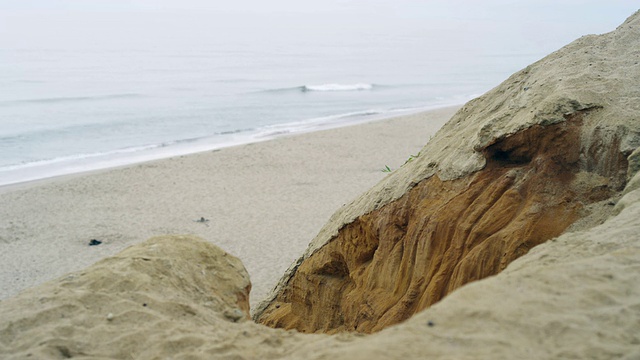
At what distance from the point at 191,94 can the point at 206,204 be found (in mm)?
26449

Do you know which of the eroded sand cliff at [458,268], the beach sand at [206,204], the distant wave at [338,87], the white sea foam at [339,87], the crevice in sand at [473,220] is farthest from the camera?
the white sea foam at [339,87]

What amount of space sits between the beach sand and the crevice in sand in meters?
5.58

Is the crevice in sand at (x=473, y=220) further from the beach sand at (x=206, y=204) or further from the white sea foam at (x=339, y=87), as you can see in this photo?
the white sea foam at (x=339, y=87)

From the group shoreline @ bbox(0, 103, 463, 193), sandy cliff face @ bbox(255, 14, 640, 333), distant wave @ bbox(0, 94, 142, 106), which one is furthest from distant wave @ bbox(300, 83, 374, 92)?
sandy cliff face @ bbox(255, 14, 640, 333)

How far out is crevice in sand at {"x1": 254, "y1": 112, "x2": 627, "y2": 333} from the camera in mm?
5152

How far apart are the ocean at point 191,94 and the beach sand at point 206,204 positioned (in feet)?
11.3

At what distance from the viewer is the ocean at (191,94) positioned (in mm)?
28000

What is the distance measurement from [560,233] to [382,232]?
1.75 metres

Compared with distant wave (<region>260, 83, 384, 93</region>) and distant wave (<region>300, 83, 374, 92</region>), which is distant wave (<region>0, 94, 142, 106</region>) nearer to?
distant wave (<region>260, 83, 384, 93</region>)

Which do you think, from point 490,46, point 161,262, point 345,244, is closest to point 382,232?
point 345,244

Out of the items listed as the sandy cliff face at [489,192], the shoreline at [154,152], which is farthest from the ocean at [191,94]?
the sandy cliff face at [489,192]

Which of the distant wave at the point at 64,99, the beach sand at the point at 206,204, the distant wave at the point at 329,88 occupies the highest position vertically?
the distant wave at the point at 329,88

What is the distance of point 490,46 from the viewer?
8669 centimetres

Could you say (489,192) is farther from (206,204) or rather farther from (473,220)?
(206,204)
